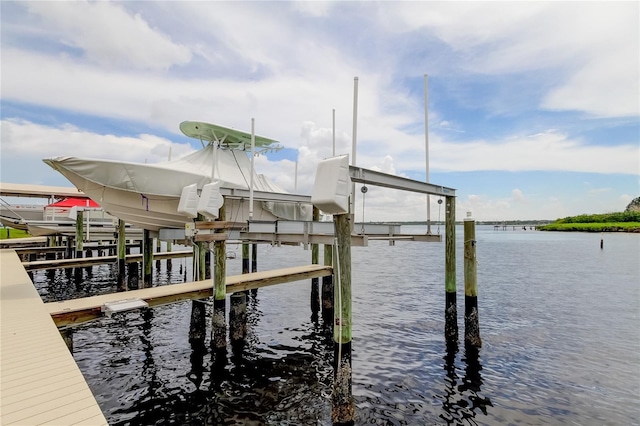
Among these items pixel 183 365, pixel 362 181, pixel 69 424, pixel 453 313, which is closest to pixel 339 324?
pixel 362 181

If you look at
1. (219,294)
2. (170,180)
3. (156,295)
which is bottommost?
(219,294)

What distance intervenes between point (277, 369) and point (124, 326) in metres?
7.55

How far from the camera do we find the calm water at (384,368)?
26.8 feet

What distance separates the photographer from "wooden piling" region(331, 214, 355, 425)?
726 cm

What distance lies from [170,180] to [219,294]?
643 cm

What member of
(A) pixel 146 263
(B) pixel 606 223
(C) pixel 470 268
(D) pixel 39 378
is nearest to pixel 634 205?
(B) pixel 606 223

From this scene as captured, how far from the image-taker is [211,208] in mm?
11375

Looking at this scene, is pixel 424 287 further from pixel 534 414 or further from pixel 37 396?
pixel 37 396

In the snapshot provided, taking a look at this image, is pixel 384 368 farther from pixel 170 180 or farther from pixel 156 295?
pixel 170 180

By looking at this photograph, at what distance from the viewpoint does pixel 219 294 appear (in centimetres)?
1060

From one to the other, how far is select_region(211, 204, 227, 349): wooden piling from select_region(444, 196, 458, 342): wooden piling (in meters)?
7.33

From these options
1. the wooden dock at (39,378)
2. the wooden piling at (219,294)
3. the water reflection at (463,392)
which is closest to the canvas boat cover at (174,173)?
the wooden piling at (219,294)

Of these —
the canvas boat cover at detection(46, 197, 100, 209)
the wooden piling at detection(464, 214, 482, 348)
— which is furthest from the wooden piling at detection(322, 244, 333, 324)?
the canvas boat cover at detection(46, 197, 100, 209)

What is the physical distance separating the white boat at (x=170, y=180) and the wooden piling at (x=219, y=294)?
2.35 m
